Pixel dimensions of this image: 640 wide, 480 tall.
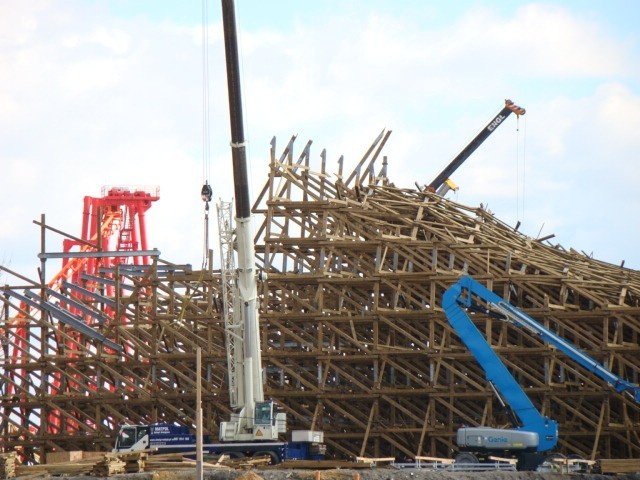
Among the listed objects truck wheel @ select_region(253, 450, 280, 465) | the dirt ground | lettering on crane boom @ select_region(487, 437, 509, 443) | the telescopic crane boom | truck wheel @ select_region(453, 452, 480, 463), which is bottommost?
the dirt ground

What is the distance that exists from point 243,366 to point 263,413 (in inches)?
59.8

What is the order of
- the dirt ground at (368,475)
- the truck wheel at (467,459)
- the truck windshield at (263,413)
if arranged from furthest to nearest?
the truck windshield at (263,413) → the truck wheel at (467,459) → the dirt ground at (368,475)

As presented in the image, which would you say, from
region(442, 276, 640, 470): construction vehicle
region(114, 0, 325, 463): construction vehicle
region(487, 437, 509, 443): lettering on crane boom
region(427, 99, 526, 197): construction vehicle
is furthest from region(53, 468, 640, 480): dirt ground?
region(427, 99, 526, 197): construction vehicle

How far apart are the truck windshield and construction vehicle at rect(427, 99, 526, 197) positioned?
25.5 meters

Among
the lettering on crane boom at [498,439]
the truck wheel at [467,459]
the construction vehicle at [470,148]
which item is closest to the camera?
the truck wheel at [467,459]

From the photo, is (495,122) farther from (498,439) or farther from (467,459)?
(467,459)

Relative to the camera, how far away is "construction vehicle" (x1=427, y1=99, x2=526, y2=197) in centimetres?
6631

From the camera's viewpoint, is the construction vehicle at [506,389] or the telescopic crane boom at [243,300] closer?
the construction vehicle at [506,389]

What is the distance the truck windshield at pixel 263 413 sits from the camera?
42.7m

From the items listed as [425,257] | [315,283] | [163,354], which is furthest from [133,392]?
[425,257]

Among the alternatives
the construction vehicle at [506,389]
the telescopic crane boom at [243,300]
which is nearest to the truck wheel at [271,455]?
the telescopic crane boom at [243,300]

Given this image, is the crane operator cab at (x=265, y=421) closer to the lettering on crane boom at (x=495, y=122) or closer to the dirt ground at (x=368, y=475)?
the dirt ground at (x=368, y=475)

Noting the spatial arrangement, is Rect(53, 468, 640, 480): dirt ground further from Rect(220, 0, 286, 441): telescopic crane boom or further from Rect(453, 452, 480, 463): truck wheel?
Rect(220, 0, 286, 441): telescopic crane boom

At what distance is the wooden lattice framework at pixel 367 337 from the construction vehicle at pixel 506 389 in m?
3.38
